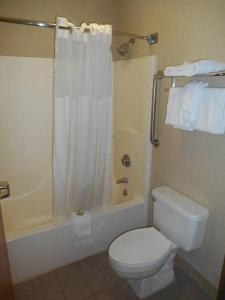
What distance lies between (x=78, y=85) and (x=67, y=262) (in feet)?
4.86

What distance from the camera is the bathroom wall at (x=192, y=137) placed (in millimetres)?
1466

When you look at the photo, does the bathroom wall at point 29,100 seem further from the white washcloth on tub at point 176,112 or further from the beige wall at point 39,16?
the white washcloth on tub at point 176,112

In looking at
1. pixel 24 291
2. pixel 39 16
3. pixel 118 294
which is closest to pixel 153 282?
pixel 118 294

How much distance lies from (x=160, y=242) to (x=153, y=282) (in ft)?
1.19

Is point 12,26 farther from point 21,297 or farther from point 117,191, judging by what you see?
point 21,297

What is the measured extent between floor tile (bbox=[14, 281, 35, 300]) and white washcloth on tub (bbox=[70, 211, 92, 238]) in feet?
1.67

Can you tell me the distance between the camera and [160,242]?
5.44ft

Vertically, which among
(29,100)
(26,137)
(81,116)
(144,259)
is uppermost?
(29,100)

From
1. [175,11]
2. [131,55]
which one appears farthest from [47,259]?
[175,11]

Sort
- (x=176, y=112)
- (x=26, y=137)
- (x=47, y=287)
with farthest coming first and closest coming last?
(x=26, y=137), (x=47, y=287), (x=176, y=112)

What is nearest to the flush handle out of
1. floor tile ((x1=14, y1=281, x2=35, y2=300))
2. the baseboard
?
the baseboard

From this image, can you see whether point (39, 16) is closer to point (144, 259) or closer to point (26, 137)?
point (26, 137)

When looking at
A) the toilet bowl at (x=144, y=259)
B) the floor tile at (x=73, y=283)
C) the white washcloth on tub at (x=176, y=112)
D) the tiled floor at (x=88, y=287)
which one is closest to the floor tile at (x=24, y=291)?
the tiled floor at (x=88, y=287)

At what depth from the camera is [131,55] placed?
221cm
